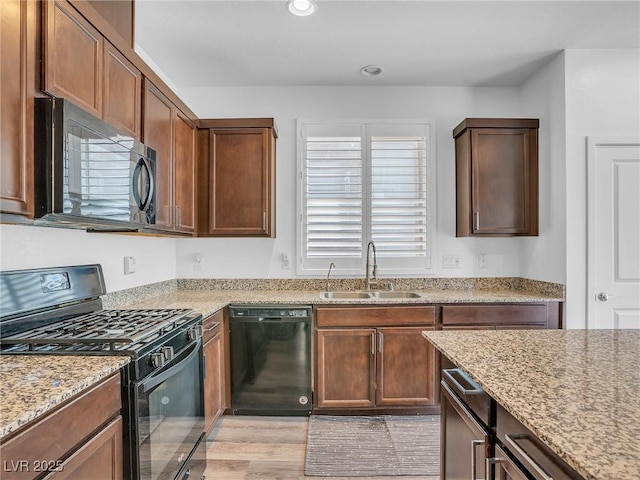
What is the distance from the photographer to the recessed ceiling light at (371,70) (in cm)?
290

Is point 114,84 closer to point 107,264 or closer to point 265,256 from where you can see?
point 107,264

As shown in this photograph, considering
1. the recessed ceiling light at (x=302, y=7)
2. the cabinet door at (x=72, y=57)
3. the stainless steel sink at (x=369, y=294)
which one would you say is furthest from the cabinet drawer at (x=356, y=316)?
the recessed ceiling light at (x=302, y=7)

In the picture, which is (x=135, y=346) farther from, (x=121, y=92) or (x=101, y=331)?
(x=121, y=92)

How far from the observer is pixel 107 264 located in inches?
88.4

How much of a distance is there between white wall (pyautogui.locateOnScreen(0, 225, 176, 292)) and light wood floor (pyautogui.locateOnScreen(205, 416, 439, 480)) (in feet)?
4.02

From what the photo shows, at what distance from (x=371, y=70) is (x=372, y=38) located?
467mm

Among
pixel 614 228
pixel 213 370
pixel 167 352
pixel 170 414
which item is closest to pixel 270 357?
pixel 213 370

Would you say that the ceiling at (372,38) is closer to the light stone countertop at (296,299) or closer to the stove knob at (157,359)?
the light stone countertop at (296,299)

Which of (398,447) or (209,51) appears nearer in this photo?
(398,447)

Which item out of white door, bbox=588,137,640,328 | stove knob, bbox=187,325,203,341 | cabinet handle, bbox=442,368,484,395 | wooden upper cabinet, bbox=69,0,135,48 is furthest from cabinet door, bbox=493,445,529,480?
wooden upper cabinet, bbox=69,0,135,48

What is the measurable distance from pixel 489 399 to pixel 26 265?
6.44 feet

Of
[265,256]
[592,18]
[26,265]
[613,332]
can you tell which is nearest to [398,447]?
[613,332]

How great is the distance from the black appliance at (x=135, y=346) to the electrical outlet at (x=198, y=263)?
1.17 meters

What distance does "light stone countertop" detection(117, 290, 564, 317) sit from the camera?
8.22ft
